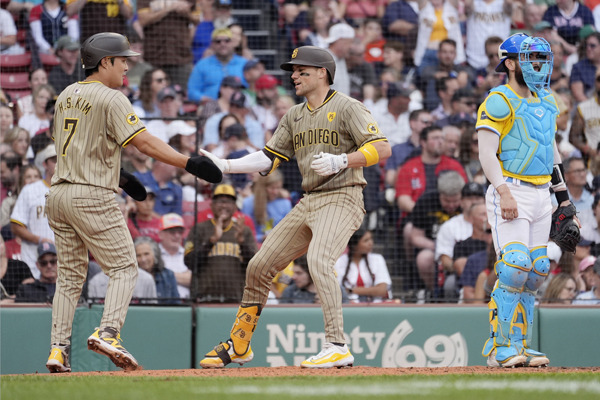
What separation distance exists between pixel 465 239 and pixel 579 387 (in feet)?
13.5

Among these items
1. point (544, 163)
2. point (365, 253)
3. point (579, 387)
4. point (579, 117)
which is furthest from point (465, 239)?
point (579, 387)

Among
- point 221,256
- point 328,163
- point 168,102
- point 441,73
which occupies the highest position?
point 441,73

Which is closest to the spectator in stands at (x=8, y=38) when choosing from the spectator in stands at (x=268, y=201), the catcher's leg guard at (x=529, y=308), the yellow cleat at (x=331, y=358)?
the spectator in stands at (x=268, y=201)

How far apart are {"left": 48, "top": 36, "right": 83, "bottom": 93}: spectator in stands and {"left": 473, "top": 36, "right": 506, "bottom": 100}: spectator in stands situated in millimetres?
4466

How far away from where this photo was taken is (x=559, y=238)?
6.84 meters

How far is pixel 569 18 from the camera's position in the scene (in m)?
11.8

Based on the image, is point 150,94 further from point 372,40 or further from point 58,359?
point 58,359

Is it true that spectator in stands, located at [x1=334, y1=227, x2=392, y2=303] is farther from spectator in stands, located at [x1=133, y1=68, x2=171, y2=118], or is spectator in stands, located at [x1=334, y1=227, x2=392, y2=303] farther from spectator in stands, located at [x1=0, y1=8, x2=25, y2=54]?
spectator in stands, located at [x1=0, y1=8, x2=25, y2=54]

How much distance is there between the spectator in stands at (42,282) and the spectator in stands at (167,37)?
3.12 m

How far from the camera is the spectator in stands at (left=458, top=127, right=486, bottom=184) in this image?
1002 centimetres

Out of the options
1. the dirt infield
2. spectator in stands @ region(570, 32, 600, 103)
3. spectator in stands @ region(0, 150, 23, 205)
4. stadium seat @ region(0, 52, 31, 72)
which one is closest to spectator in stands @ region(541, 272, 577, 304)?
spectator in stands @ region(570, 32, 600, 103)

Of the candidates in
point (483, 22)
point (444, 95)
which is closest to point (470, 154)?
Result: point (444, 95)

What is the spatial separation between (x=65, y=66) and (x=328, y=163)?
14.3ft

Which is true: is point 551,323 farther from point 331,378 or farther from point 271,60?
point 271,60
